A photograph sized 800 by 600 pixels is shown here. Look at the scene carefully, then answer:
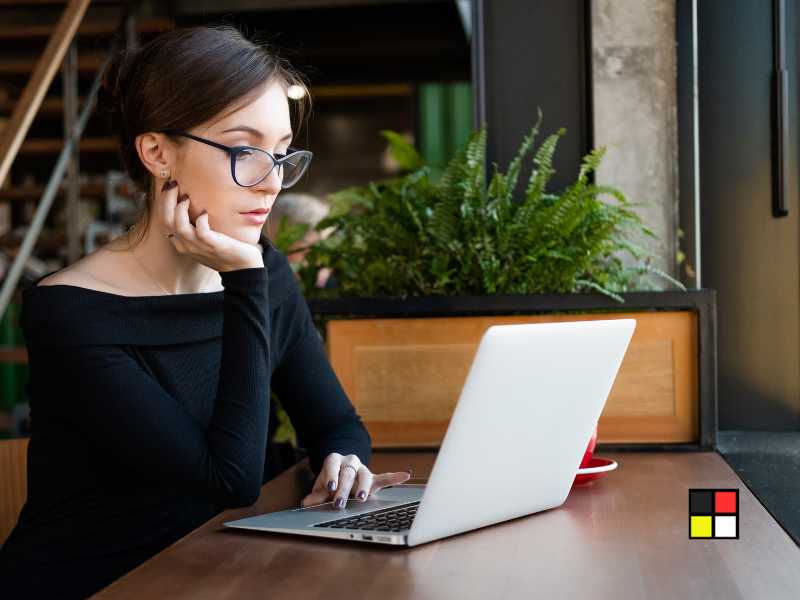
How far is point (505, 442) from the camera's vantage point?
3.76 ft

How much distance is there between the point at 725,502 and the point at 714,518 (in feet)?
0.11

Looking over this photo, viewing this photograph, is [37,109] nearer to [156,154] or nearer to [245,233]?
[156,154]

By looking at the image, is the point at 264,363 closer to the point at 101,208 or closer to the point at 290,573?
the point at 290,573

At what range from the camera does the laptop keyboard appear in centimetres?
117

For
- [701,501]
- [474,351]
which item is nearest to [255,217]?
[474,351]

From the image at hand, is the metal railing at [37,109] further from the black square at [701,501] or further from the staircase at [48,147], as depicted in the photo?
the black square at [701,501]

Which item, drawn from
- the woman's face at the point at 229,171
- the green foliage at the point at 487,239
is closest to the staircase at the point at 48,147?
the green foliage at the point at 487,239

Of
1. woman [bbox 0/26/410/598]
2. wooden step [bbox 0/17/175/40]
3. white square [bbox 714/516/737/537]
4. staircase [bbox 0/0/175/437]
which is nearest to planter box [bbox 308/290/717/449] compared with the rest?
woman [bbox 0/26/410/598]

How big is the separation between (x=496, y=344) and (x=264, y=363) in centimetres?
46

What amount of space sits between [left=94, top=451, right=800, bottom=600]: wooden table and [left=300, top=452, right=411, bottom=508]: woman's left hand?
14 centimetres

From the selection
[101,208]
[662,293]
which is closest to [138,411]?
[662,293]

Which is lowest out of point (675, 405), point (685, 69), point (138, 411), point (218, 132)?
point (675, 405)

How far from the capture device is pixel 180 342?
1.54 metres

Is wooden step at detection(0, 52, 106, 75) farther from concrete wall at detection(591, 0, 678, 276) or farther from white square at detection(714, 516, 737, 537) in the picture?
white square at detection(714, 516, 737, 537)
